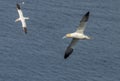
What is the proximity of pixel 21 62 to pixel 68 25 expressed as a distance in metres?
16.6

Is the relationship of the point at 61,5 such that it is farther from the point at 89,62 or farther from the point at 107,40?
the point at 89,62

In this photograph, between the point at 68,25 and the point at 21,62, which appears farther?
the point at 68,25

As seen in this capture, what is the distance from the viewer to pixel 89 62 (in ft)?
433

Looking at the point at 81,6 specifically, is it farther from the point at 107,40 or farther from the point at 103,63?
the point at 103,63

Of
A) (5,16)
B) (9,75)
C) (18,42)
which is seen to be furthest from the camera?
(5,16)

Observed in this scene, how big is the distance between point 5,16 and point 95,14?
56.9 feet

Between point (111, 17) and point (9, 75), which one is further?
point (111, 17)

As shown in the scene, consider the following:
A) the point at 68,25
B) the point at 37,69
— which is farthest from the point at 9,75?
the point at 68,25

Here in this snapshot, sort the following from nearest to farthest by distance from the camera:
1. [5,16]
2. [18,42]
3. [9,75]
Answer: [9,75], [18,42], [5,16]

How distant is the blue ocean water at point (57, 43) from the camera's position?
421 feet

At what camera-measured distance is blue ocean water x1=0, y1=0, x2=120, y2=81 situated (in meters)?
128

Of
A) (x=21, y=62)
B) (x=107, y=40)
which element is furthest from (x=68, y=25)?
(x=21, y=62)

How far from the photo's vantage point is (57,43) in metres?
139

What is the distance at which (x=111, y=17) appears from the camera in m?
151
